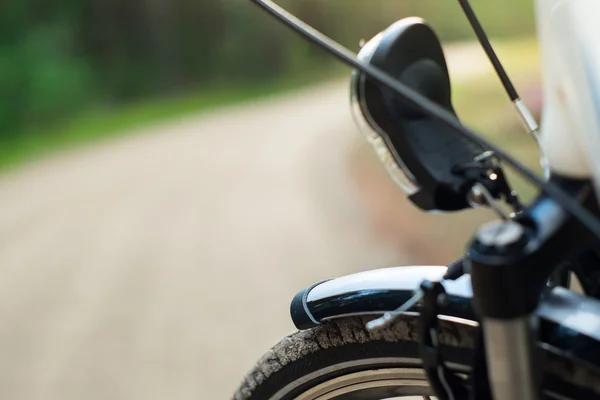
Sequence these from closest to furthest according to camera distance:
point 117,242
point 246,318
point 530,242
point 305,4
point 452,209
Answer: point 530,242 → point 452,209 → point 246,318 → point 117,242 → point 305,4

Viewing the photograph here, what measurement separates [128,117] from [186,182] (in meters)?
0.97

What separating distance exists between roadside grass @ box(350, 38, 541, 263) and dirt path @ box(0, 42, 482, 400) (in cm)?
8

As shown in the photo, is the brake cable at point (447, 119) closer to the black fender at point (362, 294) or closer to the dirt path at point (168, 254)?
the black fender at point (362, 294)

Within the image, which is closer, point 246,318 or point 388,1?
point 246,318

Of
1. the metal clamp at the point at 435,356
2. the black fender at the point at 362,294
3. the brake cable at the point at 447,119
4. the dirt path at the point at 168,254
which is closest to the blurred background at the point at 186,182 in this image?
the dirt path at the point at 168,254

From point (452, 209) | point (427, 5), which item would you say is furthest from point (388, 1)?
point (452, 209)

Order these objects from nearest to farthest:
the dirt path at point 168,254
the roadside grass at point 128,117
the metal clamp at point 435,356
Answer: the metal clamp at point 435,356
the dirt path at point 168,254
the roadside grass at point 128,117

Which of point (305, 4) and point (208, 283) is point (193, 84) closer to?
point (305, 4)

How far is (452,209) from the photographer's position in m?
0.47

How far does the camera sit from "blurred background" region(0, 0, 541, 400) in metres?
1.40

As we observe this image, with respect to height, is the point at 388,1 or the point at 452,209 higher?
the point at 388,1

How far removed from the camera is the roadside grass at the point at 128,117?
9.17 feet

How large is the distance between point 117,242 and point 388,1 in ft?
4.42

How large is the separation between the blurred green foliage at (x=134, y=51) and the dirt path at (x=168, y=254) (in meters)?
0.42
